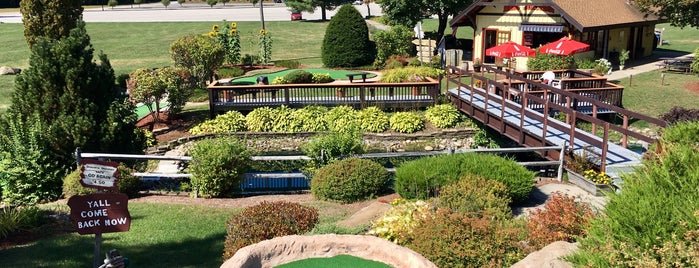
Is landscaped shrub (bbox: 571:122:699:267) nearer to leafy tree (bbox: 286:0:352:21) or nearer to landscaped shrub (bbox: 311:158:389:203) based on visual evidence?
landscaped shrub (bbox: 311:158:389:203)

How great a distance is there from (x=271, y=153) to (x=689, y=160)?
602 inches

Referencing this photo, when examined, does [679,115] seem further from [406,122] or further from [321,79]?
[321,79]

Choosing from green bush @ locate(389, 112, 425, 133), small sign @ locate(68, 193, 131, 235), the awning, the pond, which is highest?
the awning

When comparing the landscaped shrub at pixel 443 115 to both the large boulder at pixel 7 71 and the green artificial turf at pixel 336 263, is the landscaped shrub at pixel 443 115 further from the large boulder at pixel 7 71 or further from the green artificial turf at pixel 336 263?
the large boulder at pixel 7 71

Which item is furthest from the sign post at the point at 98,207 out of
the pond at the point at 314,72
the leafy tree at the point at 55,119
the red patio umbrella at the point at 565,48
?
the red patio umbrella at the point at 565,48

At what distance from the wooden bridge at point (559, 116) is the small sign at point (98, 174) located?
21.9ft

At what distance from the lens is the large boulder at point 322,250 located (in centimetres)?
700

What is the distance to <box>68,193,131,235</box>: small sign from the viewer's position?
7020 mm

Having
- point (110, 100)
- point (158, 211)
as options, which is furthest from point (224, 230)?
point (110, 100)

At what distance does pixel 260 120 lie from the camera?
20.8 m

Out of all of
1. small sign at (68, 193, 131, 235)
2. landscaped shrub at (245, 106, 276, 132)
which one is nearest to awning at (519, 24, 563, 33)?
landscaped shrub at (245, 106, 276, 132)

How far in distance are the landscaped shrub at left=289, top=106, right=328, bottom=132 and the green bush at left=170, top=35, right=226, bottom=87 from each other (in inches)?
243

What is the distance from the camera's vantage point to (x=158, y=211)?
11.2 meters

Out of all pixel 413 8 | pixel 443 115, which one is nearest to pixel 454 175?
pixel 443 115
